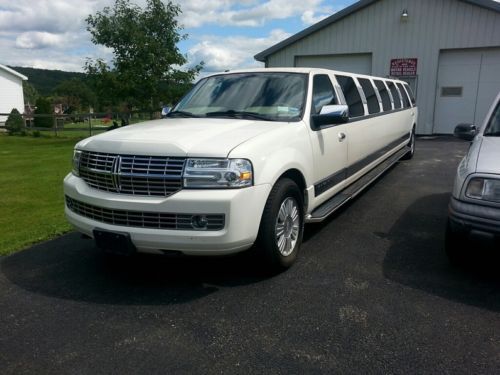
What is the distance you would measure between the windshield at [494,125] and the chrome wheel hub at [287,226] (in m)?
2.22

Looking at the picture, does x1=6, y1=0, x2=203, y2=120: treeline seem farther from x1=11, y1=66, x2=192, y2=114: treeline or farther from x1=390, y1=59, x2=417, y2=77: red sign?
x1=390, y1=59, x2=417, y2=77: red sign

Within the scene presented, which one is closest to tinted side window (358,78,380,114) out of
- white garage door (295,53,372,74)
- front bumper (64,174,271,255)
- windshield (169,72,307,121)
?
windshield (169,72,307,121)

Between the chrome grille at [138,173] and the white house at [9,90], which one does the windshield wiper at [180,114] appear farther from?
the white house at [9,90]

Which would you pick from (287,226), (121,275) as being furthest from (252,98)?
(121,275)

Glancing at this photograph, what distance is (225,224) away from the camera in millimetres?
3158

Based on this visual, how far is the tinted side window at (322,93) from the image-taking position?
4619mm

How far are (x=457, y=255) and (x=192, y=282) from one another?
2375 mm

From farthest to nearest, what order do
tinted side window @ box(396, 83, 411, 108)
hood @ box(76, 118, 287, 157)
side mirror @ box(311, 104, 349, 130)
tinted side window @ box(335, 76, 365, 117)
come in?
tinted side window @ box(396, 83, 411, 108) → tinted side window @ box(335, 76, 365, 117) → side mirror @ box(311, 104, 349, 130) → hood @ box(76, 118, 287, 157)

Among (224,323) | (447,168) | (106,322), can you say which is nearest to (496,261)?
(224,323)

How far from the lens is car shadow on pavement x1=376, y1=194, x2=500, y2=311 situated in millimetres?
3412

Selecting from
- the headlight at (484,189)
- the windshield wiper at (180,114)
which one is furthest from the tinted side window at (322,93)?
the headlight at (484,189)

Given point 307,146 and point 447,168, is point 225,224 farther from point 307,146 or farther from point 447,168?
point 447,168

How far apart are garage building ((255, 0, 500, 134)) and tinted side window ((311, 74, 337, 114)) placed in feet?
39.8

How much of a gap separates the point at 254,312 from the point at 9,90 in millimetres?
39952
